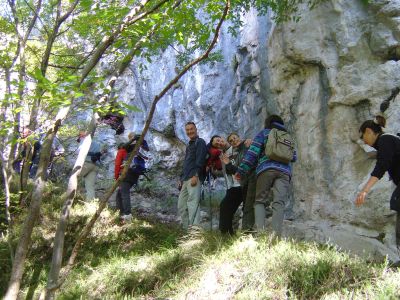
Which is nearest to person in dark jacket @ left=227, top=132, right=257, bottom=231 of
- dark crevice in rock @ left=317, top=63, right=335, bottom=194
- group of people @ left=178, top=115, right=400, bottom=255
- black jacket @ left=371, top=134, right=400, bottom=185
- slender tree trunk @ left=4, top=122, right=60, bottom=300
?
group of people @ left=178, top=115, right=400, bottom=255

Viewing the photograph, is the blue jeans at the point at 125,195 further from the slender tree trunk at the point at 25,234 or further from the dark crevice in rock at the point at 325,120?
the dark crevice in rock at the point at 325,120

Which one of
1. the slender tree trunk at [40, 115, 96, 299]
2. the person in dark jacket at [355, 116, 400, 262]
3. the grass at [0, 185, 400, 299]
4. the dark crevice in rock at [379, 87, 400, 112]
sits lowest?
the grass at [0, 185, 400, 299]

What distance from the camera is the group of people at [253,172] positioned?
170 inches

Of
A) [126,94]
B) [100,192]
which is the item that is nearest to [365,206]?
[100,192]

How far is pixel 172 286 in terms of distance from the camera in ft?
15.8

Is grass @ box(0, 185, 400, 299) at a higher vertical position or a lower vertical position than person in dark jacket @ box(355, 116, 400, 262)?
lower

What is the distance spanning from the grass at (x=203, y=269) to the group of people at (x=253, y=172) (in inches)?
20.0

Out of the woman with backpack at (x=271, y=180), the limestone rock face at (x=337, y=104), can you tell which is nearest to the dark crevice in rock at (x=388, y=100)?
the limestone rock face at (x=337, y=104)

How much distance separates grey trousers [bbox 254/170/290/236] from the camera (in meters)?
5.28

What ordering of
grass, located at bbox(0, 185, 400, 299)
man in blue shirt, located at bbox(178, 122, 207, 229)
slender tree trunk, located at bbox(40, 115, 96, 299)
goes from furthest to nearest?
1. man in blue shirt, located at bbox(178, 122, 207, 229)
2. slender tree trunk, located at bbox(40, 115, 96, 299)
3. grass, located at bbox(0, 185, 400, 299)

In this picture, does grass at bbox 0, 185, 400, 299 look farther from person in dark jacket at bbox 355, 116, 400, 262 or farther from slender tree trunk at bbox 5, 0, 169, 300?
slender tree trunk at bbox 5, 0, 169, 300

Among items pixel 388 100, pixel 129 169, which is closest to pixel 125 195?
pixel 129 169

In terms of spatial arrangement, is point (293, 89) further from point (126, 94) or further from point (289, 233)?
point (126, 94)

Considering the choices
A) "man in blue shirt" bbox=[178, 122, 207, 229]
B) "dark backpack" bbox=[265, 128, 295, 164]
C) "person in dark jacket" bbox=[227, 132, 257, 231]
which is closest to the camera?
"dark backpack" bbox=[265, 128, 295, 164]
